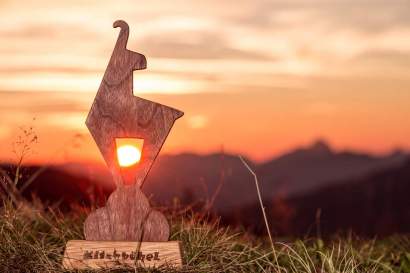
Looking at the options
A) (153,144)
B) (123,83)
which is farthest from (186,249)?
(123,83)

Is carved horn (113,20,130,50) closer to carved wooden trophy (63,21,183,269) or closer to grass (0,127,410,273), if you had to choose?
carved wooden trophy (63,21,183,269)

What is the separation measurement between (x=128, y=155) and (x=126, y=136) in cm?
13


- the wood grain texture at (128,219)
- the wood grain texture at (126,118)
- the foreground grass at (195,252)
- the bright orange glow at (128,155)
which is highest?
the wood grain texture at (126,118)

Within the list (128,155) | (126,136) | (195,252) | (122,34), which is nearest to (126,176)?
(128,155)

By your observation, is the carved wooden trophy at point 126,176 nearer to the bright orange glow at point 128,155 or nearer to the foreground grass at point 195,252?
the bright orange glow at point 128,155

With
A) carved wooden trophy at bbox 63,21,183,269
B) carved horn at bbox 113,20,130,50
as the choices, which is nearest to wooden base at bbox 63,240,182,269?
carved wooden trophy at bbox 63,21,183,269

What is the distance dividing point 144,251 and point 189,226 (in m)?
0.59

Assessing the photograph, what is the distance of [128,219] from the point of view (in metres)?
5.55

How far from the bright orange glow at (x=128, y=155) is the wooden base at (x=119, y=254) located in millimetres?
532

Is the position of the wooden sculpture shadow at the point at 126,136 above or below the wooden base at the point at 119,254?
above

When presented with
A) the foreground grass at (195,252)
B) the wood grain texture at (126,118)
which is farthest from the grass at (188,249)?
the wood grain texture at (126,118)

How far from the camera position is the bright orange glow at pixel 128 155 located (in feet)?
18.2

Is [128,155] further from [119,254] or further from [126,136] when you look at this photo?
[119,254]

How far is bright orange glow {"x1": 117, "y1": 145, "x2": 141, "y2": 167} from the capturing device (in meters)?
5.55
